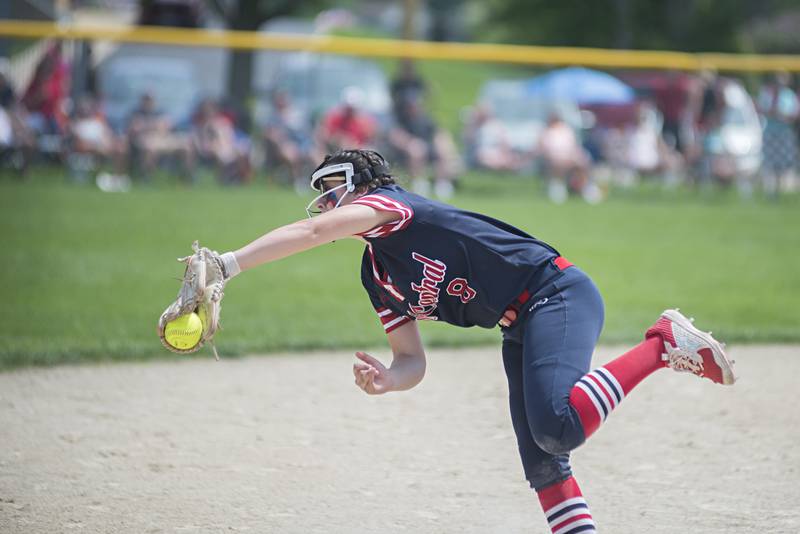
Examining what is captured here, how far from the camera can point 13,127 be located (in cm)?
1712

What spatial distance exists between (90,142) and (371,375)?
14601 mm

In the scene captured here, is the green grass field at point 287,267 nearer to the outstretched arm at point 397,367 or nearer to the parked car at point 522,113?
the parked car at point 522,113

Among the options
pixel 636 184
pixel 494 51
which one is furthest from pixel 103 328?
pixel 636 184

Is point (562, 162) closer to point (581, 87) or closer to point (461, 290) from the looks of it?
point (581, 87)

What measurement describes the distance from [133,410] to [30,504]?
1.83 m

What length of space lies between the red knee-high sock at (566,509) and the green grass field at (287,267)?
477 centimetres

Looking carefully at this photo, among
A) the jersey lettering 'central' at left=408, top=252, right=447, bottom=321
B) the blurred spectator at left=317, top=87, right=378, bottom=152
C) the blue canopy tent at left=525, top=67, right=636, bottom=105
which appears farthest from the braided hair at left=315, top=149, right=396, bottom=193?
the blue canopy tent at left=525, top=67, right=636, bottom=105

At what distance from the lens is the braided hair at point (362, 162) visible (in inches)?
154

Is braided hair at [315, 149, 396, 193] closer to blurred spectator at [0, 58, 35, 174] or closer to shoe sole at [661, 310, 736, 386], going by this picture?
shoe sole at [661, 310, 736, 386]

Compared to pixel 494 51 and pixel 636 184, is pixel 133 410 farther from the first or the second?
pixel 636 184

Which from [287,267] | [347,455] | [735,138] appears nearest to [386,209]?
[347,455]

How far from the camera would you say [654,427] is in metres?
6.06

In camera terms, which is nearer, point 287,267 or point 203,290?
point 203,290

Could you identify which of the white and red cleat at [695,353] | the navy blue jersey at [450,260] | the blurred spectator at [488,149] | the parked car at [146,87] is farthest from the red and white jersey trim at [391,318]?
the blurred spectator at [488,149]
